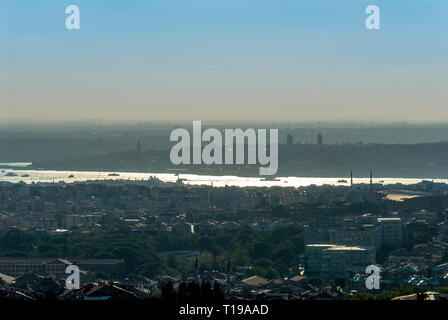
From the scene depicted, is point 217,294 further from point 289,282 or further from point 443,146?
point 443,146

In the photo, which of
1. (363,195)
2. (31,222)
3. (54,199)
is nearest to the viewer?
(31,222)

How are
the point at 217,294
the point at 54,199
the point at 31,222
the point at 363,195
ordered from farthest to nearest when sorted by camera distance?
the point at 54,199, the point at 363,195, the point at 31,222, the point at 217,294

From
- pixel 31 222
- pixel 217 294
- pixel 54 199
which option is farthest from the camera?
pixel 54 199
